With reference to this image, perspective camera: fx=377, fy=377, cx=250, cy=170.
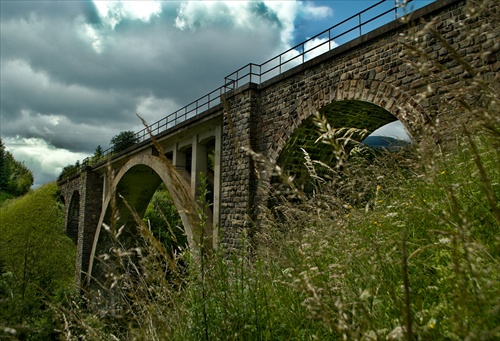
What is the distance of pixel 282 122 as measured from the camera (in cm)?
1007

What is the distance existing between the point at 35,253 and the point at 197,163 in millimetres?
18008

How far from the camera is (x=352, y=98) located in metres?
8.27

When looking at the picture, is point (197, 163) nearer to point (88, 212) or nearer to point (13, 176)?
point (88, 212)

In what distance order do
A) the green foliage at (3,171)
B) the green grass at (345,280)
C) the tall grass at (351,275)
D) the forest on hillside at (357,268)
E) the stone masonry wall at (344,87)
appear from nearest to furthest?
the forest on hillside at (357,268)
the tall grass at (351,275)
the green grass at (345,280)
the stone masonry wall at (344,87)
the green foliage at (3,171)

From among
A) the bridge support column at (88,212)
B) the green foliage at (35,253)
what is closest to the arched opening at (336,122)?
the green foliage at (35,253)

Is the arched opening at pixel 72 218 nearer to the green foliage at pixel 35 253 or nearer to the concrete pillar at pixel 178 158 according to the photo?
the green foliage at pixel 35 253

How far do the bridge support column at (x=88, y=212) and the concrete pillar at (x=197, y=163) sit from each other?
15.1 meters

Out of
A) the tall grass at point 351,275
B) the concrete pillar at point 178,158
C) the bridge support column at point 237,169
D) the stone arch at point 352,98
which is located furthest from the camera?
the concrete pillar at point 178,158

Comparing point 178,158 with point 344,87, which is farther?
point 178,158

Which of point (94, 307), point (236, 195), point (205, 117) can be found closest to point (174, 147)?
point (205, 117)

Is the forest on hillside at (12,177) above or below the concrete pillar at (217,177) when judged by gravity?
above

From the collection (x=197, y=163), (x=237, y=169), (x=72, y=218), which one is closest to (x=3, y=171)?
(x=72, y=218)

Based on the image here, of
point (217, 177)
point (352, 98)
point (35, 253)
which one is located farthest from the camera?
point (35, 253)

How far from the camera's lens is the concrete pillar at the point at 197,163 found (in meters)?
14.2
